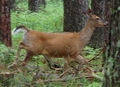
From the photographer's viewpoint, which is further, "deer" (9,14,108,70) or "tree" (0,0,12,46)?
"tree" (0,0,12,46)

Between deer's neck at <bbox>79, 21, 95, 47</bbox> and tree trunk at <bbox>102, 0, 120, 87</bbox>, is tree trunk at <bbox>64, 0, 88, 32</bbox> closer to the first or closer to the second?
deer's neck at <bbox>79, 21, 95, 47</bbox>

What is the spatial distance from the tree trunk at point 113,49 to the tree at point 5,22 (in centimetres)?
587

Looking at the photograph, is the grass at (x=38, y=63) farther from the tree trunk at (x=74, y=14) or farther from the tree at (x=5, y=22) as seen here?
the tree trunk at (x=74, y=14)

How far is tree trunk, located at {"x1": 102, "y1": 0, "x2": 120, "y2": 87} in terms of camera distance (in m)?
3.86

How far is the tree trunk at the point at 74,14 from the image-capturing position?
1082 centimetres

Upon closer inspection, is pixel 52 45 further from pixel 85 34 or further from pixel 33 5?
pixel 33 5

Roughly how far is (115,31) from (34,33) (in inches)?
175

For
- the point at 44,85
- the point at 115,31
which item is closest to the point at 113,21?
the point at 115,31

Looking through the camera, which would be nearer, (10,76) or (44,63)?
(10,76)

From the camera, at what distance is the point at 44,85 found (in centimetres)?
545

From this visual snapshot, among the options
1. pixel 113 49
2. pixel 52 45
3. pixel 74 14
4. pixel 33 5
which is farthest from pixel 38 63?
pixel 33 5


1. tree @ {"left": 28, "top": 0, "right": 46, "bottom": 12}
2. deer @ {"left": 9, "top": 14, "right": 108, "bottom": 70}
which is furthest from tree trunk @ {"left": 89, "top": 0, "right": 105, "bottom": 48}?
tree @ {"left": 28, "top": 0, "right": 46, "bottom": 12}

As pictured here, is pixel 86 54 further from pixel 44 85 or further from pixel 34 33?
pixel 44 85

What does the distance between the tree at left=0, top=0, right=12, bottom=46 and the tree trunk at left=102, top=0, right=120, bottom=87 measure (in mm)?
5867
